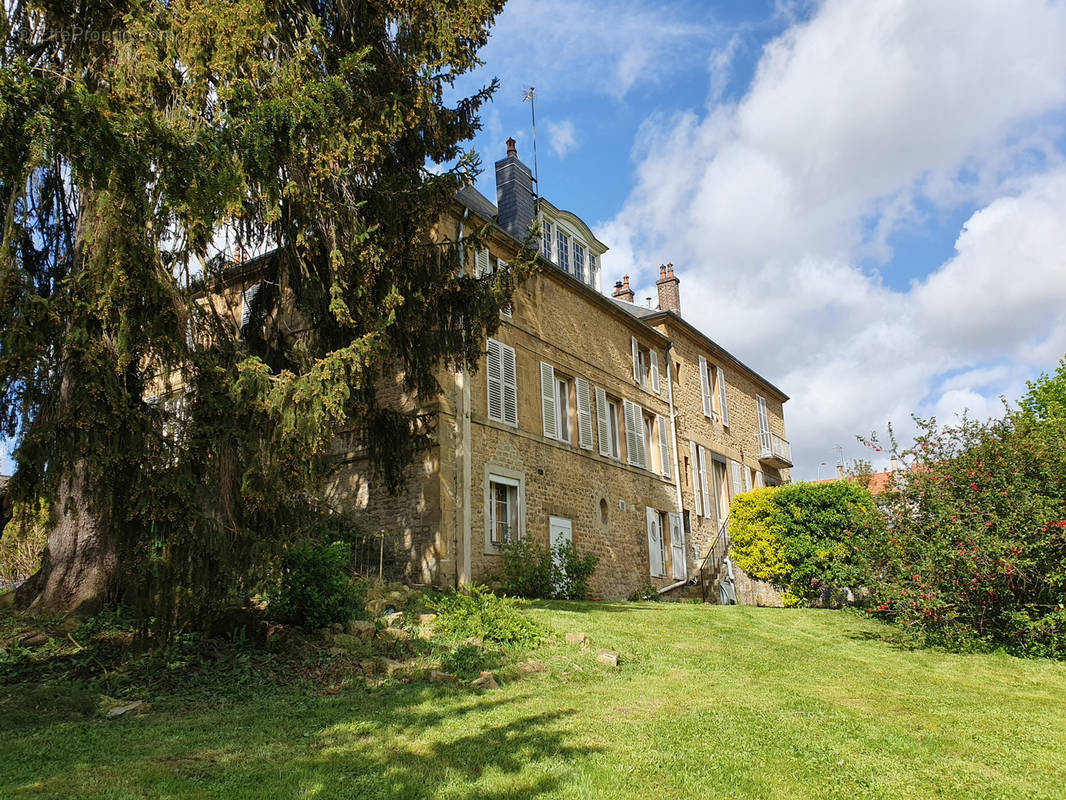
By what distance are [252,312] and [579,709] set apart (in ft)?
22.5

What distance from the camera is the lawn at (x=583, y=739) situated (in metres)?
4.23

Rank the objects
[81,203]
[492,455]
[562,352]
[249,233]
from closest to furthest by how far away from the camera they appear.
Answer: [81,203] < [249,233] < [492,455] < [562,352]

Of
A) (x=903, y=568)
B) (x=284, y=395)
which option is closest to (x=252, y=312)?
(x=284, y=395)

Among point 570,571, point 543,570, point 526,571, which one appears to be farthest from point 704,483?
point 526,571

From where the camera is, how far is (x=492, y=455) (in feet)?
45.4

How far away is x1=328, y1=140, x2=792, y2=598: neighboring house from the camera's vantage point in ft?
42.2

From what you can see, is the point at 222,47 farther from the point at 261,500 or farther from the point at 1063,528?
the point at 1063,528

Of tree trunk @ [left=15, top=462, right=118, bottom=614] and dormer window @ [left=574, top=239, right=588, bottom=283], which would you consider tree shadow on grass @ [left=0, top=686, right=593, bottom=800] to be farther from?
dormer window @ [left=574, top=239, right=588, bottom=283]

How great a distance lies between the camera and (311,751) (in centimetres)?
491

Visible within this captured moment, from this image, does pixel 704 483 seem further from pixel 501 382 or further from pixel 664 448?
pixel 501 382

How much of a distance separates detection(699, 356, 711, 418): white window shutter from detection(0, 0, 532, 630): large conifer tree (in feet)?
46.8

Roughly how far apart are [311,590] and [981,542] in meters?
8.05

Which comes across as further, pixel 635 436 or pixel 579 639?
pixel 635 436

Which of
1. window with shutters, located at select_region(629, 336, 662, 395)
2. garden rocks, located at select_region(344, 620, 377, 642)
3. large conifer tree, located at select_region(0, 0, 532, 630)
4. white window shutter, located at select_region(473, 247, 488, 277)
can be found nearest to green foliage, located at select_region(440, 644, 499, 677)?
garden rocks, located at select_region(344, 620, 377, 642)
